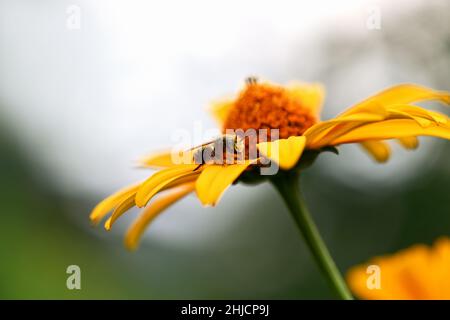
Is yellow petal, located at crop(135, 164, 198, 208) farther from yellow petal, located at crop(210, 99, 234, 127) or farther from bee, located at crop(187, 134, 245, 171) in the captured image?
yellow petal, located at crop(210, 99, 234, 127)

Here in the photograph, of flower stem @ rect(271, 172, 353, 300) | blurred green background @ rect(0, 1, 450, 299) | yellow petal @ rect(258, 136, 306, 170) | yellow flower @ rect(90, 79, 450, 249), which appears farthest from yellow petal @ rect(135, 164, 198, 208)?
blurred green background @ rect(0, 1, 450, 299)

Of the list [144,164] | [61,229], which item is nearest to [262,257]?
[61,229]

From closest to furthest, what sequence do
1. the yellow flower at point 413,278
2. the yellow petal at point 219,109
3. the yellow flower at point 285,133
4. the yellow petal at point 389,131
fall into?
the yellow flower at point 285,133, the yellow petal at point 389,131, the yellow flower at point 413,278, the yellow petal at point 219,109

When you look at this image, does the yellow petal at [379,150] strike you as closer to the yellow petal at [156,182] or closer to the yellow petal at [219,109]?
the yellow petal at [219,109]

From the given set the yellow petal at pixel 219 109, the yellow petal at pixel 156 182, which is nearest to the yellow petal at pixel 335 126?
the yellow petal at pixel 156 182

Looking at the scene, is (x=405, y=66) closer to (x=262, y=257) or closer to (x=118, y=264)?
(x=262, y=257)

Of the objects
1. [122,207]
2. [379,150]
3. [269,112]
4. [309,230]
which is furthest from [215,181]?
[379,150]

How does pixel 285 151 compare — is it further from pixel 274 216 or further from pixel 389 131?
pixel 274 216
